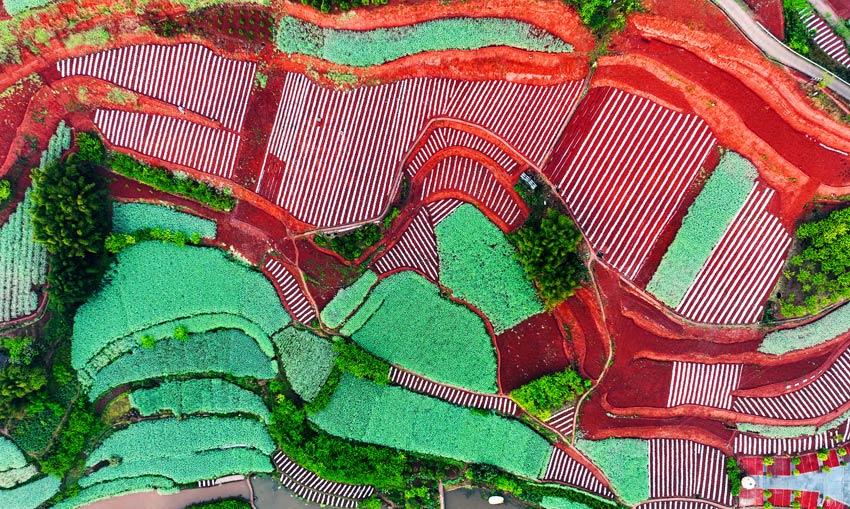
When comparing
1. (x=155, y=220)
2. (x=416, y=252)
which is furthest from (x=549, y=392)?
(x=155, y=220)

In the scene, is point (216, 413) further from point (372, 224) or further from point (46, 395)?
point (372, 224)

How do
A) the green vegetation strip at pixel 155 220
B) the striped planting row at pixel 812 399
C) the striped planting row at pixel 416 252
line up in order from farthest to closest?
1. the striped planting row at pixel 416 252
2. the green vegetation strip at pixel 155 220
3. the striped planting row at pixel 812 399

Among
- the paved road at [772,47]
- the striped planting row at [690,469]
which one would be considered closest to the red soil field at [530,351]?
the striped planting row at [690,469]

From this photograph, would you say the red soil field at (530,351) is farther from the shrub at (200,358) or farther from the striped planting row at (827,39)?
the striped planting row at (827,39)

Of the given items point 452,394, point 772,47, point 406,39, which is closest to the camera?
point 772,47

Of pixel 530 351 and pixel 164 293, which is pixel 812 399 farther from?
pixel 164 293

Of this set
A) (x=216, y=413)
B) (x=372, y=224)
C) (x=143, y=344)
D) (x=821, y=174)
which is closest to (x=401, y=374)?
(x=372, y=224)
